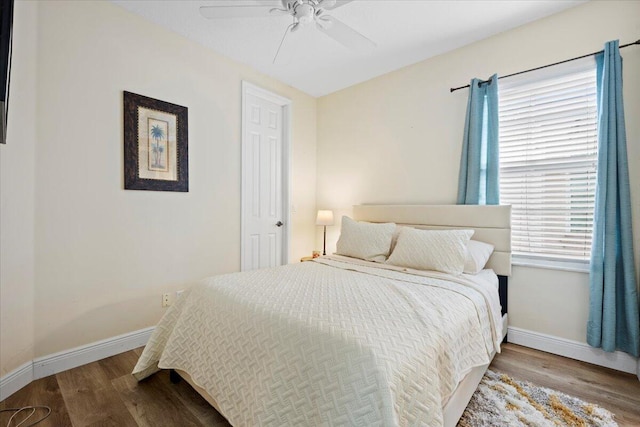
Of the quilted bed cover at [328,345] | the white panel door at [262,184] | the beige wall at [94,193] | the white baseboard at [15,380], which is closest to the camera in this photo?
the quilted bed cover at [328,345]

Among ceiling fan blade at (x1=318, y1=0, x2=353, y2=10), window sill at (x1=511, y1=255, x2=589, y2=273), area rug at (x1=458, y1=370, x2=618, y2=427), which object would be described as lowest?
area rug at (x1=458, y1=370, x2=618, y2=427)

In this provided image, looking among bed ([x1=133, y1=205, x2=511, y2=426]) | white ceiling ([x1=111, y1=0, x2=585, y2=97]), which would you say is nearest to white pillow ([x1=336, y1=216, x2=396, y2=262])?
bed ([x1=133, y1=205, x2=511, y2=426])

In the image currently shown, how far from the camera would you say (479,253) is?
2.40m

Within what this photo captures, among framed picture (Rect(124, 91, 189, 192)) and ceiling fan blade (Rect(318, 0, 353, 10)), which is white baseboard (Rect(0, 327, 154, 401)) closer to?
framed picture (Rect(124, 91, 189, 192))

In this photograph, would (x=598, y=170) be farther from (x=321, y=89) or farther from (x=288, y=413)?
(x=321, y=89)

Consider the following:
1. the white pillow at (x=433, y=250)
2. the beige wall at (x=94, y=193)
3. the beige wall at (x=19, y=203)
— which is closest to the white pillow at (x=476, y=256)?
the white pillow at (x=433, y=250)

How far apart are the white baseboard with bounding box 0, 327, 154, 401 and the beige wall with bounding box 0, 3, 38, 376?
0.06 metres

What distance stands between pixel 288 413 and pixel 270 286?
0.77m

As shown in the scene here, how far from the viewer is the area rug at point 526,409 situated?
5.12 ft

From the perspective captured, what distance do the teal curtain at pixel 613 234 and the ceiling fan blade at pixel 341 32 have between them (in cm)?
172

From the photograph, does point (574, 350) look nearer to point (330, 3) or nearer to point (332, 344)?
point (332, 344)

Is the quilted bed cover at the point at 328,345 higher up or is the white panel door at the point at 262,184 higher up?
the white panel door at the point at 262,184

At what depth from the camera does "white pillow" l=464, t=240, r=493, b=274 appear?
7.60ft

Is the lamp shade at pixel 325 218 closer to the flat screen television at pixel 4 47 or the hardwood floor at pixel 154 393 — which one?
the hardwood floor at pixel 154 393
